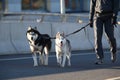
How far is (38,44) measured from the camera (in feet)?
50.0

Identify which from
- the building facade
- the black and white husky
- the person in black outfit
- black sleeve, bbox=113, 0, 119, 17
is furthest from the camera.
A: the building facade

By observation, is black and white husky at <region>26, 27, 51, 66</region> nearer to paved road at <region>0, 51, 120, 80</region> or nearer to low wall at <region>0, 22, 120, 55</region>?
paved road at <region>0, 51, 120, 80</region>

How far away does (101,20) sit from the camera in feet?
47.3

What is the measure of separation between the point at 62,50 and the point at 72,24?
8102 mm

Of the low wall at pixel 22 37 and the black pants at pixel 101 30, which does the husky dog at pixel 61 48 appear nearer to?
the black pants at pixel 101 30

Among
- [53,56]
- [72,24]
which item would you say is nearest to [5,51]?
[53,56]

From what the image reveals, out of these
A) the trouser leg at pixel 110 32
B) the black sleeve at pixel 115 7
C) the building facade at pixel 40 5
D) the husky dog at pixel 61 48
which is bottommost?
the building facade at pixel 40 5

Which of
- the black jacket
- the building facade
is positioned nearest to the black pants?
the black jacket

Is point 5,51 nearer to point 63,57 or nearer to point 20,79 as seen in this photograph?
point 63,57

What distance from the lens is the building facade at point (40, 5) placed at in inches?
2077

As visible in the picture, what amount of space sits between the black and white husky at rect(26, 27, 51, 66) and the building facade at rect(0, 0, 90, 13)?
36667mm

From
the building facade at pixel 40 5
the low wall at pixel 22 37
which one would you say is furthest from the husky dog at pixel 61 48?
the building facade at pixel 40 5

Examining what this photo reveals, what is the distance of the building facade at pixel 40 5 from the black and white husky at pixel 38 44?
36667 mm

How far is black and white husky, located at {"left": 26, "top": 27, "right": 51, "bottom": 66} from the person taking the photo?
49.8 ft
